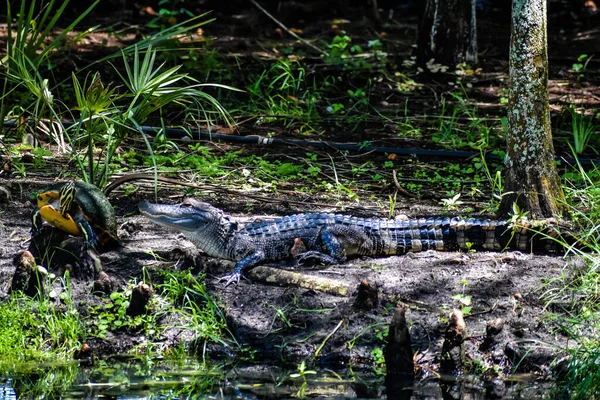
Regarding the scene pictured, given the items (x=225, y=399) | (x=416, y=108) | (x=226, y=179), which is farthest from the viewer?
(x=416, y=108)

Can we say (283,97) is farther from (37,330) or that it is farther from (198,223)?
(37,330)

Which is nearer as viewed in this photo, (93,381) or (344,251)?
(93,381)

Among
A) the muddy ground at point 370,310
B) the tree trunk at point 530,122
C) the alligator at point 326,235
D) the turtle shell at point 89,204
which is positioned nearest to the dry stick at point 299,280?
the muddy ground at point 370,310

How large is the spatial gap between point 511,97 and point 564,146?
2.60 meters

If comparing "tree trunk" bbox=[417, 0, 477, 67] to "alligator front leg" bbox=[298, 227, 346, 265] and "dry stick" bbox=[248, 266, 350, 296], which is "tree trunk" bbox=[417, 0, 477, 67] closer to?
"alligator front leg" bbox=[298, 227, 346, 265]

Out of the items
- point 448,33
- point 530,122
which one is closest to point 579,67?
point 448,33

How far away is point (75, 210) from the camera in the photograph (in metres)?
5.98

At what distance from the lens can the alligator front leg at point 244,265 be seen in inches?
235

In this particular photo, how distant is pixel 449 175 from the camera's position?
8.31m

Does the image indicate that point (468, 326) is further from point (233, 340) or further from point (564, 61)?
point (564, 61)

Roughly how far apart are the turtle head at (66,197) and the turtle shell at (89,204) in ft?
0.09

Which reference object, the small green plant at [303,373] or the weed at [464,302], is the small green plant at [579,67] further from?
the small green plant at [303,373]

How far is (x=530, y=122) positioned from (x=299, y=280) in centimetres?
201

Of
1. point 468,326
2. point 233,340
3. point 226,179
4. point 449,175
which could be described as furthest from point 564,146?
point 233,340
